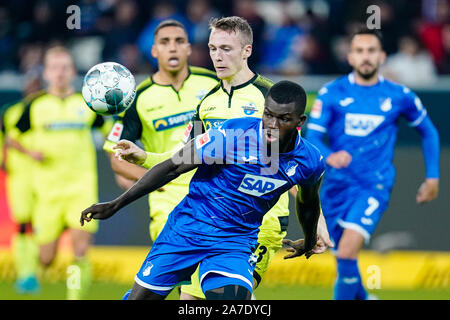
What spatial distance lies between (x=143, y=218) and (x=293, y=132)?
617 cm

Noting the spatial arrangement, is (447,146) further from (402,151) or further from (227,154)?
(227,154)

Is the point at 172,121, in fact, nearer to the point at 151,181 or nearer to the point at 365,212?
the point at 151,181

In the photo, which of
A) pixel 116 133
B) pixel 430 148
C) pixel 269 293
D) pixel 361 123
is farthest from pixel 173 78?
pixel 269 293

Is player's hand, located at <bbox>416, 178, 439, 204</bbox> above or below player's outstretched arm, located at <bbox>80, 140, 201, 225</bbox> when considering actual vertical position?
below

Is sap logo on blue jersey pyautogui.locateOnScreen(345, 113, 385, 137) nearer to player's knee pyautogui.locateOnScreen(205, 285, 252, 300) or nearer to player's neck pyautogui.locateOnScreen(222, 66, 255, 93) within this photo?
player's neck pyautogui.locateOnScreen(222, 66, 255, 93)

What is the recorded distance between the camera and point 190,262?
5.32 metres

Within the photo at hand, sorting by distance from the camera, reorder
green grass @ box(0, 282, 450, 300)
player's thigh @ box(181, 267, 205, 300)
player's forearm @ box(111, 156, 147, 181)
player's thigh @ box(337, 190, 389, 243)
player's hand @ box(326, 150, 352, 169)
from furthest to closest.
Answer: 1. green grass @ box(0, 282, 450, 300)
2. player's thigh @ box(337, 190, 389, 243)
3. player's hand @ box(326, 150, 352, 169)
4. player's forearm @ box(111, 156, 147, 181)
5. player's thigh @ box(181, 267, 205, 300)

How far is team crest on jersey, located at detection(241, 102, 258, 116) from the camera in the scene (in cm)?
606

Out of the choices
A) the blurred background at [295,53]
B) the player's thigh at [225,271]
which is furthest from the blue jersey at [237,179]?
the blurred background at [295,53]

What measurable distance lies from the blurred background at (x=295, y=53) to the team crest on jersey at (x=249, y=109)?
15.4 feet

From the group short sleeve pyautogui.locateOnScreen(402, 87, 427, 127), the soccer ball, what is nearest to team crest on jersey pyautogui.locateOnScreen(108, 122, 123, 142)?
the soccer ball

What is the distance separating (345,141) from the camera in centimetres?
829

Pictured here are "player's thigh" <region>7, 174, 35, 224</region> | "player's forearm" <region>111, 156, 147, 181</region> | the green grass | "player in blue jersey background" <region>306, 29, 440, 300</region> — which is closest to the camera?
"player's forearm" <region>111, 156, 147, 181</region>

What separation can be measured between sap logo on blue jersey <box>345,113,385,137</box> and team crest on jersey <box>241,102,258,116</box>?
2437 millimetres
